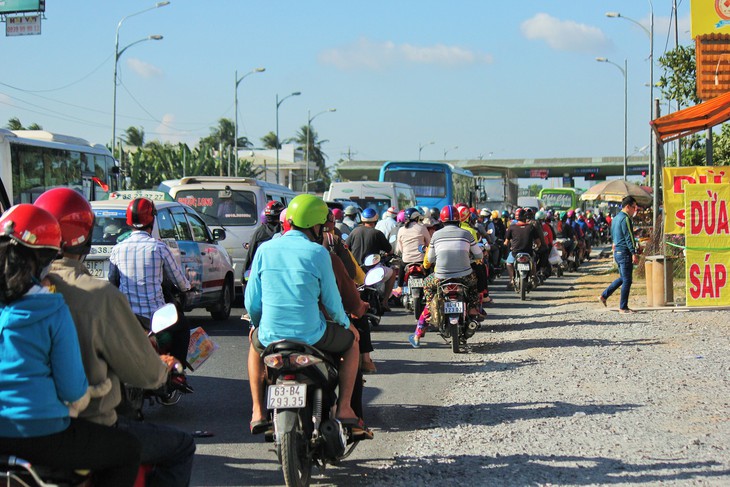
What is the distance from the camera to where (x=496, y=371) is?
10406 millimetres

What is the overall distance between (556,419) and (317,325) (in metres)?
2.73

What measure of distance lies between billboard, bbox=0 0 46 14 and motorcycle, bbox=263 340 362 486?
109 feet

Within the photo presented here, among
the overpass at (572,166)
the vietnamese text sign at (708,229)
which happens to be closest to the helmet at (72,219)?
the vietnamese text sign at (708,229)

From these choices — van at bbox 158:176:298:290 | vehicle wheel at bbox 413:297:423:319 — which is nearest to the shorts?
vehicle wheel at bbox 413:297:423:319

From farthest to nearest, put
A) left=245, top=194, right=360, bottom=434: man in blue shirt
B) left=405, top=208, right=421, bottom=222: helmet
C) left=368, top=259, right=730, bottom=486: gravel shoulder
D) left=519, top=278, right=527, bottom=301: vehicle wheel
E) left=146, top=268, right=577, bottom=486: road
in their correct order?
left=519, top=278, right=527, bottom=301: vehicle wheel
left=405, top=208, right=421, bottom=222: helmet
left=146, top=268, right=577, bottom=486: road
left=368, top=259, right=730, bottom=486: gravel shoulder
left=245, top=194, right=360, bottom=434: man in blue shirt

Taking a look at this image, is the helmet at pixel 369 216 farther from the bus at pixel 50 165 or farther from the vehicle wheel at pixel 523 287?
the bus at pixel 50 165

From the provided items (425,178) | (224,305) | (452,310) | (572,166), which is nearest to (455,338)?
(452,310)

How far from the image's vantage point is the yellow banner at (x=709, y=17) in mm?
19359

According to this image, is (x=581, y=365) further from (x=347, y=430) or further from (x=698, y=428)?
(x=347, y=430)

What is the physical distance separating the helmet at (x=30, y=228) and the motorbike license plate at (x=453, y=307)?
8251 mm

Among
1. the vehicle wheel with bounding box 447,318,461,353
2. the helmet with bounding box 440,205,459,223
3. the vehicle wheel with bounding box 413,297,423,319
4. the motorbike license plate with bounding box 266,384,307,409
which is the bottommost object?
the vehicle wheel with bounding box 447,318,461,353

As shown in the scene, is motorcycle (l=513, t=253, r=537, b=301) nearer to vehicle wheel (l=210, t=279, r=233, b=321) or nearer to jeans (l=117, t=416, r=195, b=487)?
vehicle wheel (l=210, t=279, r=233, b=321)

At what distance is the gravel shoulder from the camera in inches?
241

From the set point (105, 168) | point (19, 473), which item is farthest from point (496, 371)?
point (105, 168)
